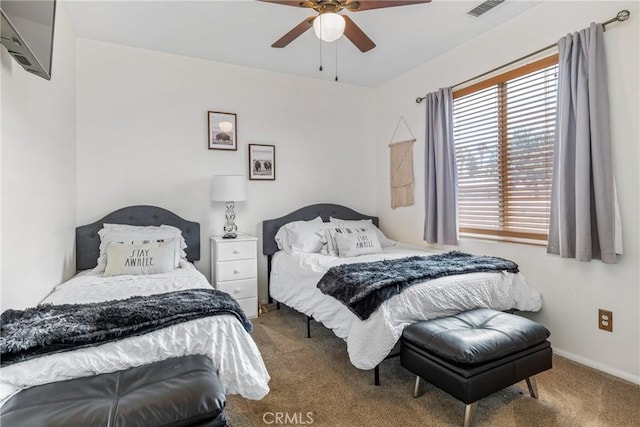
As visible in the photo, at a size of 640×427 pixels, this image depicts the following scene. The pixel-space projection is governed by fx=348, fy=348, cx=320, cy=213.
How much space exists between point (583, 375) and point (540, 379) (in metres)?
0.32

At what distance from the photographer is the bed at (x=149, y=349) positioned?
1292mm

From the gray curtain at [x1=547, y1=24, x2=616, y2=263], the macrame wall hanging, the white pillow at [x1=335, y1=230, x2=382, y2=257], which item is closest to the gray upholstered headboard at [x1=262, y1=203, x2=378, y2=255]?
the macrame wall hanging

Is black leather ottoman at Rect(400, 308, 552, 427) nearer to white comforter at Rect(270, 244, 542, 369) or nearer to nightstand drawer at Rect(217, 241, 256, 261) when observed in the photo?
white comforter at Rect(270, 244, 542, 369)

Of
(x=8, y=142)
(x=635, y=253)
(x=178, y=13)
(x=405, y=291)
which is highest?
(x=178, y=13)

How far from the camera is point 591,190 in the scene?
2.29m

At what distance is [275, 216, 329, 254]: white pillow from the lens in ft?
11.4

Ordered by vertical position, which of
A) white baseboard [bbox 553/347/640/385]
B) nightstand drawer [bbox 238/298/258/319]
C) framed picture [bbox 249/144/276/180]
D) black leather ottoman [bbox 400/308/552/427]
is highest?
framed picture [bbox 249/144/276/180]

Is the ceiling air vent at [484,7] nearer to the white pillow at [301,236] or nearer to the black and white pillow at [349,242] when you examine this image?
the black and white pillow at [349,242]

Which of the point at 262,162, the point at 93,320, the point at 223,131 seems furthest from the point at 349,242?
the point at 93,320

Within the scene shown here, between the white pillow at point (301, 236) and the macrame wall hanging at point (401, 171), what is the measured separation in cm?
96

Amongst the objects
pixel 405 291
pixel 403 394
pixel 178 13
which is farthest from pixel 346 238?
pixel 178 13

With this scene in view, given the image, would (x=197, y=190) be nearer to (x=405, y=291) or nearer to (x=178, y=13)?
(x=178, y=13)

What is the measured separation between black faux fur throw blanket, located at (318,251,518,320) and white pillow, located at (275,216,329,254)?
36.0 inches

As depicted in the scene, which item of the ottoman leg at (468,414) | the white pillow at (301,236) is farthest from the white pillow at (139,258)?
the ottoman leg at (468,414)
